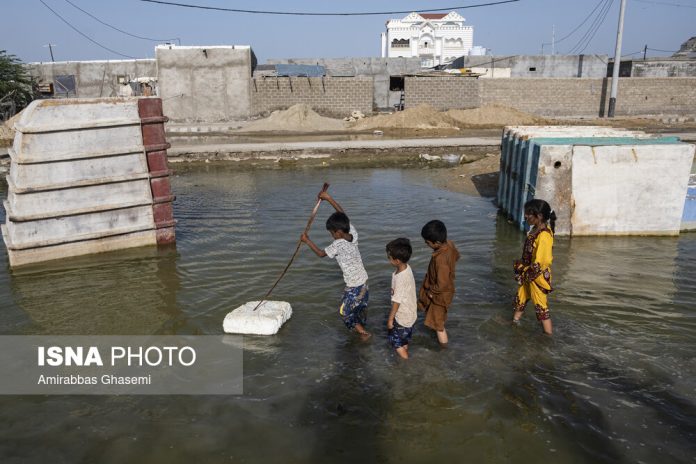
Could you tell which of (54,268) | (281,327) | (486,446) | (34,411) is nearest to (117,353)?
(34,411)

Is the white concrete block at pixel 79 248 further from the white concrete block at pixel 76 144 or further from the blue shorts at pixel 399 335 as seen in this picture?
the blue shorts at pixel 399 335

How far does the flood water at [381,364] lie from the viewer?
375 cm

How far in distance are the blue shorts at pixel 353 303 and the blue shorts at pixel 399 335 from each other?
459mm

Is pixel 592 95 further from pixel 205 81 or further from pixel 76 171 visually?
pixel 76 171

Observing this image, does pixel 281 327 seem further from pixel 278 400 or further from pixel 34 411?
pixel 34 411

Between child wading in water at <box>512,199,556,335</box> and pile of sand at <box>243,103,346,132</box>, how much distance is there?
71.2 feet

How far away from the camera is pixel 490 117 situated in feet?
89.8

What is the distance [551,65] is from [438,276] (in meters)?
35.8

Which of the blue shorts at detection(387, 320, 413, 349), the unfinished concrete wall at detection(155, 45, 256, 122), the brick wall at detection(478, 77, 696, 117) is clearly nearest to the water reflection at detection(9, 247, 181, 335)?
the blue shorts at detection(387, 320, 413, 349)

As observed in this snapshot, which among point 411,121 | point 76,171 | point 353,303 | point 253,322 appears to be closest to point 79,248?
point 76,171

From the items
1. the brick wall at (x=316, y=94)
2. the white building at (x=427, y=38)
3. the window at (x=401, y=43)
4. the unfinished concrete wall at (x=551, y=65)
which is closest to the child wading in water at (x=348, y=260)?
the brick wall at (x=316, y=94)

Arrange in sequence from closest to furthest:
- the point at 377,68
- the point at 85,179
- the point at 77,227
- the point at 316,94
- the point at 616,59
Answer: the point at 85,179, the point at 77,227, the point at 616,59, the point at 316,94, the point at 377,68

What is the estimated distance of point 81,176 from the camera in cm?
755

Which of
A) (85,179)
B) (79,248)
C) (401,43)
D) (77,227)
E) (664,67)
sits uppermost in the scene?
(401,43)
